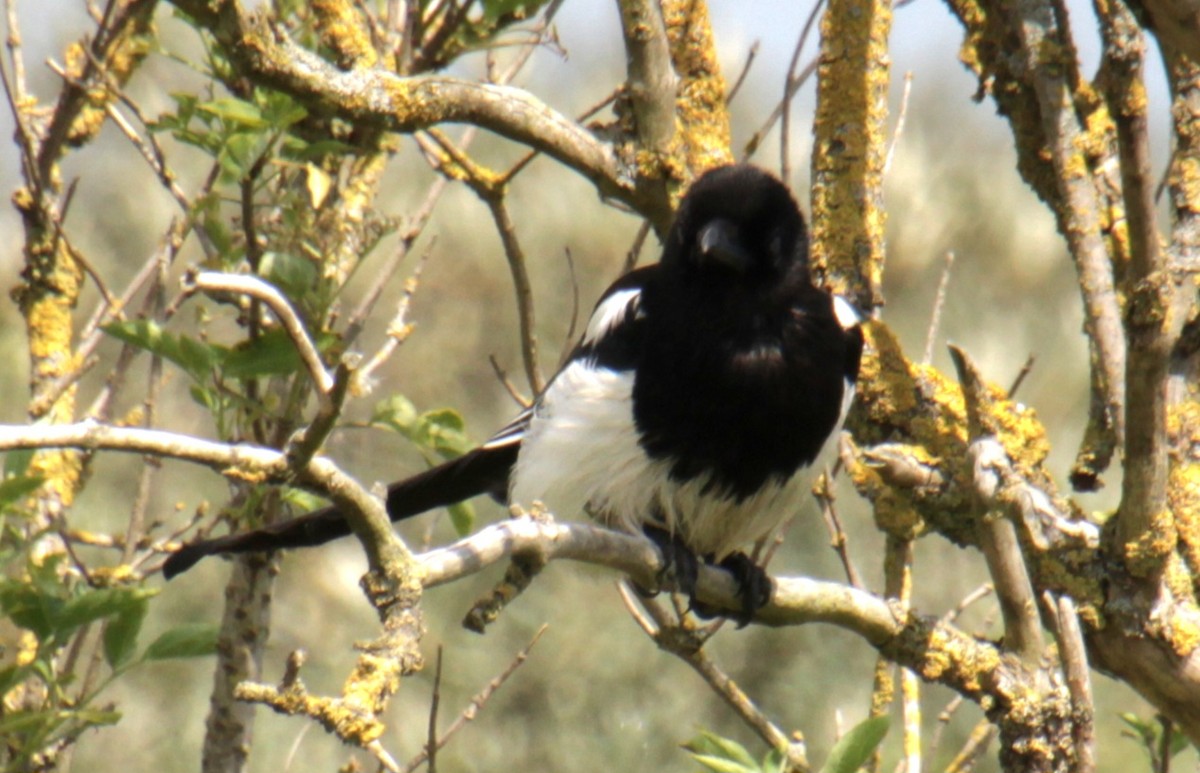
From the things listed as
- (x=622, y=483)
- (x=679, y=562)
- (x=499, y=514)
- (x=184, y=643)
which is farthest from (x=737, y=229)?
(x=499, y=514)

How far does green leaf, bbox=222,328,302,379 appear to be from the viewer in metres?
2.55

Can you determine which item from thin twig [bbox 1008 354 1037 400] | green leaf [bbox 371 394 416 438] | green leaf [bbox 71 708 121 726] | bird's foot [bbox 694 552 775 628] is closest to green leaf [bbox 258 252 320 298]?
A: green leaf [bbox 371 394 416 438]

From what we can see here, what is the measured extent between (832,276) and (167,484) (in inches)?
166

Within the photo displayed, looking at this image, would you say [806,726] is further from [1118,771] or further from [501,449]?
[501,449]

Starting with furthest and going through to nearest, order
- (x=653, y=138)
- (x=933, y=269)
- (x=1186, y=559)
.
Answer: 1. (x=933, y=269)
2. (x=653, y=138)
3. (x=1186, y=559)

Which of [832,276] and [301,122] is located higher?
[832,276]

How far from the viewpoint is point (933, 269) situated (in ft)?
25.6

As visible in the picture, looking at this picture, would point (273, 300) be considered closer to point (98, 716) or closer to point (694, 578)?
point (98, 716)

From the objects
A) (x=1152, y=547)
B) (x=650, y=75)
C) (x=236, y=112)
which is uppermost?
(x=650, y=75)

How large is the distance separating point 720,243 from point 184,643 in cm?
123

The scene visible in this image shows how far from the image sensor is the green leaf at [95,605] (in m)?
2.31

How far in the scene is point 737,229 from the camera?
2.99 m

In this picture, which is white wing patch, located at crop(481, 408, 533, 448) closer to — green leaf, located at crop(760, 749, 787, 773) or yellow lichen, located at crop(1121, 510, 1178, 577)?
green leaf, located at crop(760, 749, 787, 773)

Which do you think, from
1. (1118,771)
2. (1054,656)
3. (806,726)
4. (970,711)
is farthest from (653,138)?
(1118,771)
